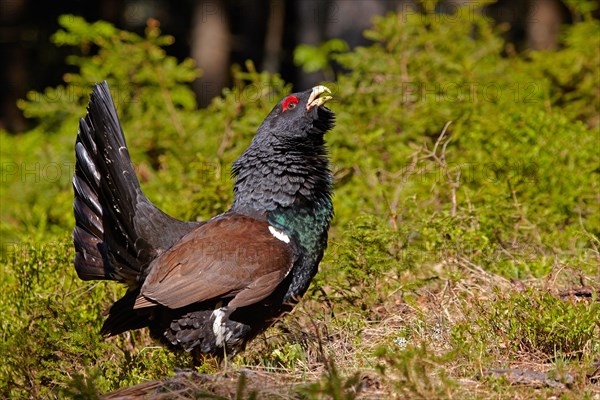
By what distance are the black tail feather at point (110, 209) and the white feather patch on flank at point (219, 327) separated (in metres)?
0.57

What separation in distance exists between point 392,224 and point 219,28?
11247mm

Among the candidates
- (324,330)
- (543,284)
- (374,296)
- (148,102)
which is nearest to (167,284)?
(324,330)

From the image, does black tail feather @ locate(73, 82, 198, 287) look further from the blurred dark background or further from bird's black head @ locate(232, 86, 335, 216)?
the blurred dark background

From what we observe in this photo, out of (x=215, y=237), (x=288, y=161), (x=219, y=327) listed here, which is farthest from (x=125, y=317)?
(x=288, y=161)

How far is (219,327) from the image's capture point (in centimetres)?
452

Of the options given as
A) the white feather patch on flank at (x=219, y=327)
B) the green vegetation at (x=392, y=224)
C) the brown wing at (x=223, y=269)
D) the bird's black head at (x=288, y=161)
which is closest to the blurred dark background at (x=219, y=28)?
the green vegetation at (x=392, y=224)

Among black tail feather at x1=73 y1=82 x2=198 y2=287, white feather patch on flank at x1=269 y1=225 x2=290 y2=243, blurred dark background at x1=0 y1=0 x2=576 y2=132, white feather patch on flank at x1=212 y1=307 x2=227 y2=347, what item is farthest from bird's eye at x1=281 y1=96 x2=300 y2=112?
blurred dark background at x1=0 y1=0 x2=576 y2=132

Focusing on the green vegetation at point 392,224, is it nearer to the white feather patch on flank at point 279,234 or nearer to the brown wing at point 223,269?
the brown wing at point 223,269

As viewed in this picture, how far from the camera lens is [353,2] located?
11.0 m

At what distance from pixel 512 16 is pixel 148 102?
42.8ft

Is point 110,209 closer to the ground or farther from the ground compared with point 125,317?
farther from the ground

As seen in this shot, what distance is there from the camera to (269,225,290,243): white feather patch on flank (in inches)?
182

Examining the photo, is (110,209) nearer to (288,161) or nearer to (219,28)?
(288,161)

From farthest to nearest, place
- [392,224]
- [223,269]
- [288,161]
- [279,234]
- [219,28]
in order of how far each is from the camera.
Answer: [219,28] < [392,224] < [288,161] < [279,234] < [223,269]
